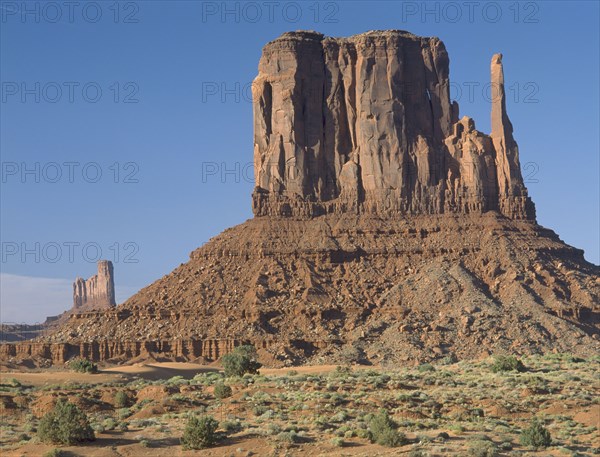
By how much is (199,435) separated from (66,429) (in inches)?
197

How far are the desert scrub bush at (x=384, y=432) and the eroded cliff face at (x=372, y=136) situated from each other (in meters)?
68.7

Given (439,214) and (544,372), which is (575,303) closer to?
(439,214)

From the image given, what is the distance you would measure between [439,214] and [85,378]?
4429 centimetres

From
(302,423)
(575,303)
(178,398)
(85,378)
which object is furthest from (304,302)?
(302,423)

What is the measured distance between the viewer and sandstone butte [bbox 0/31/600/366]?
328 ft

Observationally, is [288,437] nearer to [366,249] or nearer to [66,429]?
[66,429]

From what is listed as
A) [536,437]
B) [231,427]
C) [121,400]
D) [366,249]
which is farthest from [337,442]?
[366,249]

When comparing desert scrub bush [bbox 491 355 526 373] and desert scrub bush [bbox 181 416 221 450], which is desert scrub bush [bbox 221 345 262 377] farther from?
desert scrub bush [bbox 181 416 221 450]

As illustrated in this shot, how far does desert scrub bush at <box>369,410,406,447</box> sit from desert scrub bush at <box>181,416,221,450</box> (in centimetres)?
559

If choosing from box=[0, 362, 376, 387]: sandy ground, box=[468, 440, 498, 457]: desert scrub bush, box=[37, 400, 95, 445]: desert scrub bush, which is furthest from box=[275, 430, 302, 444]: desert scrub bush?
box=[0, 362, 376, 387]: sandy ground

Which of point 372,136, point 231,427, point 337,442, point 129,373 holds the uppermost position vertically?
point 372,136

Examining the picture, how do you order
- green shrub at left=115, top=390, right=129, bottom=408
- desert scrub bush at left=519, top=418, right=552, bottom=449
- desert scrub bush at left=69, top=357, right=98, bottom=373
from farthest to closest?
desert scrub bush at left=69, top=357, right=98, bottom=373 < green shrub at left=115, top=390, right=129, bottom=408 < desert scrub bush at left=519, top=418, right=552, bottom=449

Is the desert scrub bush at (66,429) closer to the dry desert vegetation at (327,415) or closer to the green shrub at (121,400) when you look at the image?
the dry desert vegetation at (327,415)

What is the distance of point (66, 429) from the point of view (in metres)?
48.6
